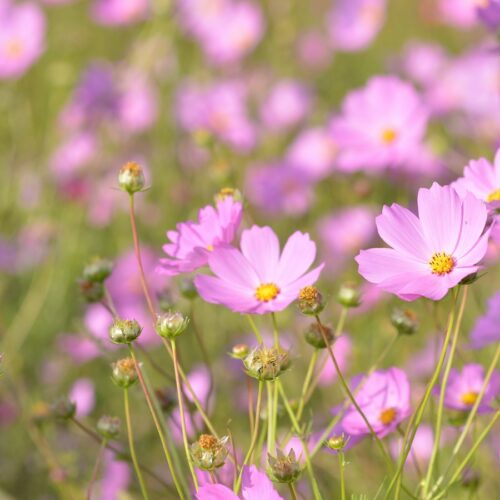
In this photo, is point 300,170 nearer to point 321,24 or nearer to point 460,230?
point 460,230

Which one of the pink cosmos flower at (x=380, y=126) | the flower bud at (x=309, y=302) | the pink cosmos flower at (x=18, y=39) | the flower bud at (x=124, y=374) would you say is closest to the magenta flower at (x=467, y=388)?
the flower bud at (x=309, y=302)

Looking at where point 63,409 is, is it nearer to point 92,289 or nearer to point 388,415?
point 92,289

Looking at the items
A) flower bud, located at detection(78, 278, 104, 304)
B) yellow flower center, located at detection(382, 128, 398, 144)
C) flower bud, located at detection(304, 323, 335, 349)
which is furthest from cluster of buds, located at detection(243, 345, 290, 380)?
yellow flower center, located at detection(382, 128, 398, 144)

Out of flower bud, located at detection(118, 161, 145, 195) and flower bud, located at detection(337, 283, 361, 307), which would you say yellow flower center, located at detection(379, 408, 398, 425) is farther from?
flower bud, located at detection(118, 161, 145, 195)

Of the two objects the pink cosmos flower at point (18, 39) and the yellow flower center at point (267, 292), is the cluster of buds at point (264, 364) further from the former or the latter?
the pink cosmos flower at point (18, 39)

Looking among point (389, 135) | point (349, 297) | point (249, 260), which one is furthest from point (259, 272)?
point (389, 135)
